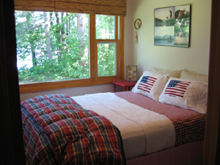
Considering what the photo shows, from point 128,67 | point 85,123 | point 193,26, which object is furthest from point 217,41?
point 128,67

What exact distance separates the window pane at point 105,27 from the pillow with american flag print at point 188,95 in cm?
201

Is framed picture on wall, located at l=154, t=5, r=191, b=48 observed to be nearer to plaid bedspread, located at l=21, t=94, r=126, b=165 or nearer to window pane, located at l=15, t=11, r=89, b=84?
window pane, located at l=15, t=11, r=89, b=84

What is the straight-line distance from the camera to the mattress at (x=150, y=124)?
2385 mm

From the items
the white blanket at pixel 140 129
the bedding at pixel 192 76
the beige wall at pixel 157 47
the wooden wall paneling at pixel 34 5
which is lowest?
the white blanket at pixel 140 129

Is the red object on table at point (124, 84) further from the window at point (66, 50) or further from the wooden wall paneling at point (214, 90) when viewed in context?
the wooden wall paneling at point (214, 90)

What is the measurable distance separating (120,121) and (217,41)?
4.72ft

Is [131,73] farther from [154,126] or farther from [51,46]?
[154,126]

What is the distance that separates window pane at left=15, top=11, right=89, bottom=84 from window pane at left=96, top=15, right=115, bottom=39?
236 mm

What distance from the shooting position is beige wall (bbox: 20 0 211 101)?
3416 mm

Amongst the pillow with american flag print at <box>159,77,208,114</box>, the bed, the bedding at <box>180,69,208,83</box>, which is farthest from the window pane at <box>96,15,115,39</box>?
the pillow with american flag print at <box>159,77,208,114</box>

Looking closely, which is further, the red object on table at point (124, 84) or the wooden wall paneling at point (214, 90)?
the red object on table at point (124, 84)

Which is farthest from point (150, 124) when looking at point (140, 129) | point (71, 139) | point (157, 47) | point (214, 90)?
point (157, 47)

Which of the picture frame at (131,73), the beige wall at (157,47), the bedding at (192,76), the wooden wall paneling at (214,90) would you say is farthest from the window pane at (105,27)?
the wooden wall paneling at (214,90)

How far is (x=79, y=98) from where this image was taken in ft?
11.8
